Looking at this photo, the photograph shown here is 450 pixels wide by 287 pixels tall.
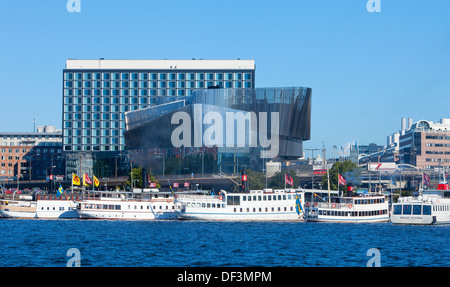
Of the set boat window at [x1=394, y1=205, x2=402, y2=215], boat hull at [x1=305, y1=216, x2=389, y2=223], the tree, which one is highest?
the tree

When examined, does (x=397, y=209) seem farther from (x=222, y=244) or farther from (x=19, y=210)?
(x=19, y=210)

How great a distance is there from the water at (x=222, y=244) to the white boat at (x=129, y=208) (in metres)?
8.73

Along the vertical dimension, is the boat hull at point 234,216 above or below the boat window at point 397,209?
below

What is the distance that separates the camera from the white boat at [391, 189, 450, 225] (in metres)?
106

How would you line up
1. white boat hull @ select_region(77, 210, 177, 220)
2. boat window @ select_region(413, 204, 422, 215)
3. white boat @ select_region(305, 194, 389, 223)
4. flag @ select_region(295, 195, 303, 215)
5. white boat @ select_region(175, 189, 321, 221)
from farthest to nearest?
white boat hull @ select_region(77, 210, 177, 220) < flag @ select_region(295, 195, 303, 215) < white boat @ select_region(175, 189, 321, 221) < white boat @ select_region(305, 194, 389, 223) < boat window @ select_region(413, 204, 422, 215)

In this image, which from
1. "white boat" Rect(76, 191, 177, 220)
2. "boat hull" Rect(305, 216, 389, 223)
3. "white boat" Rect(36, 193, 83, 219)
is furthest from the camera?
"white boat" Rect(36, 193, 83, 219)

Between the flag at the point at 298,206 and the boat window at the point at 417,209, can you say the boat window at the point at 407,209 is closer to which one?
the boat window at the point at 417,209

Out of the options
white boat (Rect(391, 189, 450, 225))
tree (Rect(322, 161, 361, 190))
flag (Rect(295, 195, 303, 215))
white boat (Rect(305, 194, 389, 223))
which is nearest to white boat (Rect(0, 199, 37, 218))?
flag (Rect(295, 195, 303, 215))

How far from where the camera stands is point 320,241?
7919cm

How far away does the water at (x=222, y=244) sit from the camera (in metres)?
60.1

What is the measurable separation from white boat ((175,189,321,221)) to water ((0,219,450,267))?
4.35 meters

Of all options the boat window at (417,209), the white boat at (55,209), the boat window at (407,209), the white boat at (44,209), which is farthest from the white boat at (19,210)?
the boat window at (417,209)

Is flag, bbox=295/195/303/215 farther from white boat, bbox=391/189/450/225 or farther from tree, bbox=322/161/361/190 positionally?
tree, bbox=322/161/361/190
